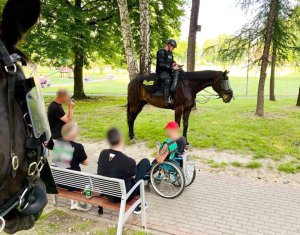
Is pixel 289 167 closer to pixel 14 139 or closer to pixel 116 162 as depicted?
pixel 116 162

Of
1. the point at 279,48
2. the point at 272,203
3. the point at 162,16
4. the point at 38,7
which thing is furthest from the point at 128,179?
the point at 162,16

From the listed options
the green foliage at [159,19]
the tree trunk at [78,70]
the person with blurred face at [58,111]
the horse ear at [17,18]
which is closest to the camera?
the horse ear at [17,18]

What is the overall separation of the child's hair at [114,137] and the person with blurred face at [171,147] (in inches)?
48.7

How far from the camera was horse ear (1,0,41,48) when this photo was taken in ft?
3.53

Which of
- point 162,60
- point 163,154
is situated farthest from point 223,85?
point 163,154

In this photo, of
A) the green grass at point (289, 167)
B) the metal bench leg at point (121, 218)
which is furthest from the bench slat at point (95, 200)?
the green grass at point (289, 167)

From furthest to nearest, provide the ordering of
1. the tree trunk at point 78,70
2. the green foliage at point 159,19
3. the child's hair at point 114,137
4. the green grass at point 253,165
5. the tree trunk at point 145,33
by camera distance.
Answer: the tree trunk at point 78,70 → the green foliage at point 159,19 → the tree trunk at point 145,33 → the green grass at point 253,165 → the child's hair at point 114,137

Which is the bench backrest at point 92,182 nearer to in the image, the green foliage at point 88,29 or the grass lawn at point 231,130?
the grass lawn at point 231,130

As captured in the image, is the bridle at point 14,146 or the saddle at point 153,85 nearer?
the bridle at point 14,146

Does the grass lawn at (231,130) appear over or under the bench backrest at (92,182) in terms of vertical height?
under

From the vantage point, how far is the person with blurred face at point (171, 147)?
5121 mm

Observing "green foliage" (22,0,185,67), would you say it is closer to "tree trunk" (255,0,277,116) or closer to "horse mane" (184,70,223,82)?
"tree trunk" (255,0,277,116)

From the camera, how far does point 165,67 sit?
8031mm

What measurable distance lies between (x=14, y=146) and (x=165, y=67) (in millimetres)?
7109
